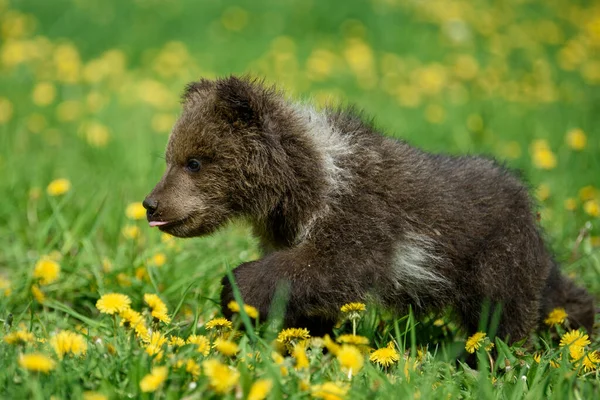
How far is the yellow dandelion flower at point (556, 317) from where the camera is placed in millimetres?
4500

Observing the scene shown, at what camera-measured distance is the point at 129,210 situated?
5160mm

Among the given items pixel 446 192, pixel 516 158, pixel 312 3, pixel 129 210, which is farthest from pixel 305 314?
pixel 312 3

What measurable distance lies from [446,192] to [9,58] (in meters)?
7.40

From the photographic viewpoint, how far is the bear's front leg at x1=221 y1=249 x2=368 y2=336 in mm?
3762

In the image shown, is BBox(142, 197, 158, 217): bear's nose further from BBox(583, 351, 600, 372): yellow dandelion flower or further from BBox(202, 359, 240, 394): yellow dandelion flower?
BBox(583, 351, 600, 372): yellow dandelion flower

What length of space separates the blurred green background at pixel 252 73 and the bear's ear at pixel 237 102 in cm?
55

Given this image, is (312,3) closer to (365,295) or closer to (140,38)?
(140,38)

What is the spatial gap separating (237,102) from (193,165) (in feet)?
1.29

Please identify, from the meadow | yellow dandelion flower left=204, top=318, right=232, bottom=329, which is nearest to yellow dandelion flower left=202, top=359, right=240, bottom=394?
the meadow

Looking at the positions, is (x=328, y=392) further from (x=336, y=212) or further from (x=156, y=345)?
(x=336, y=212)

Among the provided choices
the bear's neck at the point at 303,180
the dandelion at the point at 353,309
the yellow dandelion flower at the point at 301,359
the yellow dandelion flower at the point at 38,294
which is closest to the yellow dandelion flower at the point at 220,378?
the yellow dandelion flower at the point at 301,359

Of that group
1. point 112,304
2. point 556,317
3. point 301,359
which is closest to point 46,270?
point 112,304

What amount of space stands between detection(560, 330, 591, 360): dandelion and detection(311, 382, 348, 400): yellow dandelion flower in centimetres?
127

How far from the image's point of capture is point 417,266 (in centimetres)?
402
